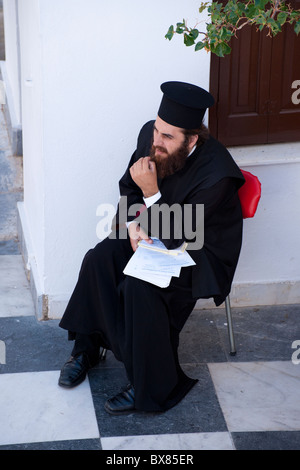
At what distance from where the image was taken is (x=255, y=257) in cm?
480

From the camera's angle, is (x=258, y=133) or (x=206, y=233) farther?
(x=258, y=133)

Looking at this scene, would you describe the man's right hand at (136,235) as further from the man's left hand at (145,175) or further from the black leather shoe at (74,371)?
the black leather shoe at (74,371)

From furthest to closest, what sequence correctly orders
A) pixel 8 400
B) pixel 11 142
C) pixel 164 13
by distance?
pixel 11 142, pixel 164 13, pixel 8 400

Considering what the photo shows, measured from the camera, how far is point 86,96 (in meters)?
4.29

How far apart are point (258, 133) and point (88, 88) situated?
1038mm

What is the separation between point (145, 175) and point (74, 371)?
3.47ft

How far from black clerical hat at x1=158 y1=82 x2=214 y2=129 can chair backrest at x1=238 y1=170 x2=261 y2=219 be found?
424mm

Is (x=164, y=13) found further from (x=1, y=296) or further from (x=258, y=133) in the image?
(x=1, y=296)

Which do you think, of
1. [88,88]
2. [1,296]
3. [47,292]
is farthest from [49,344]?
[88,88]

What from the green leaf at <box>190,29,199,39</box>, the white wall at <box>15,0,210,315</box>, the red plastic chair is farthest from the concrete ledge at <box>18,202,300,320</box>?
the green leaf at <box>190,29,199,39</box>

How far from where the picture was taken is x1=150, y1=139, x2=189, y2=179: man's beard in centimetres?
396

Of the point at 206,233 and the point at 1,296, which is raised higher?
the point at 206,233

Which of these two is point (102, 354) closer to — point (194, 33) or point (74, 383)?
point (74, 383)

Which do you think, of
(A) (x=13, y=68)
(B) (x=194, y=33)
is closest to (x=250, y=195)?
(B) (x=194, y=33)
